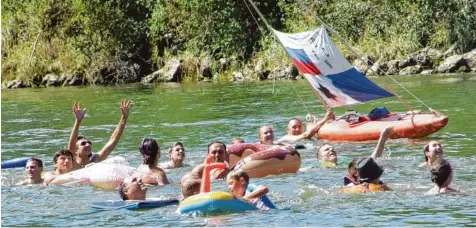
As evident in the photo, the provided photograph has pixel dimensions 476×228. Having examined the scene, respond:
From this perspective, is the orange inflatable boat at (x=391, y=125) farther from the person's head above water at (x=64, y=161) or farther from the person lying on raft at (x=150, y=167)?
the person's head above water at (x=64, y=161)

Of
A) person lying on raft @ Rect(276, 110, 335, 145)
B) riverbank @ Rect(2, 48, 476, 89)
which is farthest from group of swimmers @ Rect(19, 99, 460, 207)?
riverbank @ Rect(2, 48, 476, 89)

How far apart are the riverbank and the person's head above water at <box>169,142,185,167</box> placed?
63.2 ft

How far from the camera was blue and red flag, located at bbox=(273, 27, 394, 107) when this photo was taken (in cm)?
1762

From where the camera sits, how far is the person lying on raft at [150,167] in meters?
11.6

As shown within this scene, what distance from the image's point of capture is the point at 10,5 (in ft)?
141

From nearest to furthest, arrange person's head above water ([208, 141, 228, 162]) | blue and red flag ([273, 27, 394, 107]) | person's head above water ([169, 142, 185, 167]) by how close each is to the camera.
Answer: person's head above water ([208, 141, 228, 162])
person's head above water ([169, 142, 185, 167])
blue and red flag ([273, 27, 394, 107])

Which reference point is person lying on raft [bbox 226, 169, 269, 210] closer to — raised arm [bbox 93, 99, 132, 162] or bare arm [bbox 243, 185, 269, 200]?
bare arm [bbox 243, 185, 269, 200]

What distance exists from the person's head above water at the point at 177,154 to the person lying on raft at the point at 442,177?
412cm

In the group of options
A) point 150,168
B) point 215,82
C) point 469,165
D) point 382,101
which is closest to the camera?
point 150,168

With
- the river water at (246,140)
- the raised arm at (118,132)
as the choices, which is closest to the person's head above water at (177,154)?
the river water at (246,140)

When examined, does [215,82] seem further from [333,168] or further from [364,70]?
[333,168]

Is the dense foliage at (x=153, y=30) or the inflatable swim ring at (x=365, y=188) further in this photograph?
the dense foliage at (x=153, y=30)

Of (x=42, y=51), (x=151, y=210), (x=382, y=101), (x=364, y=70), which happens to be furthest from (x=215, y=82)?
(x=151, y=210)

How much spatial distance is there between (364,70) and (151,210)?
24535 mm
